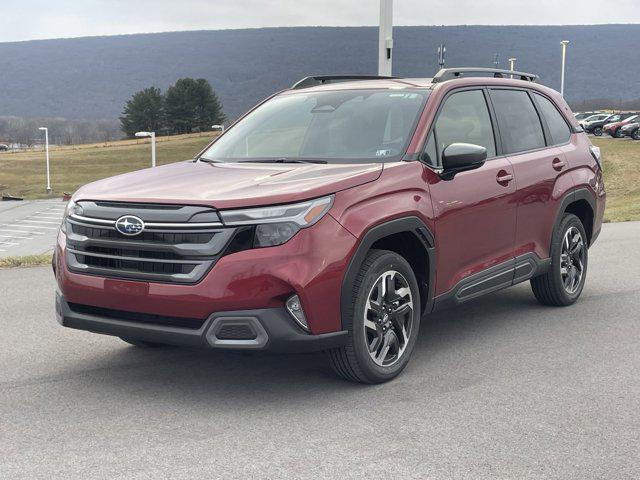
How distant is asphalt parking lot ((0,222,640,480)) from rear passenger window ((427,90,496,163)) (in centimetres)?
141

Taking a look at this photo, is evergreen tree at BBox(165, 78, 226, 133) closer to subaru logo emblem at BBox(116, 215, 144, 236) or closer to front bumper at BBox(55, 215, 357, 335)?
subaru logo emblem at BBox(116, 215, 144, 236)

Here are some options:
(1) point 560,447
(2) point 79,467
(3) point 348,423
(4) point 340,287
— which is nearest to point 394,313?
(4) point 340,287

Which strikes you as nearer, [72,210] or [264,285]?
[264,285]

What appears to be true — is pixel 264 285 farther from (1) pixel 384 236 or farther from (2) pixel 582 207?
(2) pixel 582 207

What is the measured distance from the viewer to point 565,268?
6.71 metres

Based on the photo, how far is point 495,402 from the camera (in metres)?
4.33

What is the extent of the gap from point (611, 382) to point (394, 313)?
134 cm

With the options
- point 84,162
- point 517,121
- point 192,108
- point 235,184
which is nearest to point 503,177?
point 517,121

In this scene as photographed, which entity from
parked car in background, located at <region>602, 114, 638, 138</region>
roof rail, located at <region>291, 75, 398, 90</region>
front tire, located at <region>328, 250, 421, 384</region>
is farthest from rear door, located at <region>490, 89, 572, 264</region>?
parked car in background, located at <region>602, 114, 638, 138</region>

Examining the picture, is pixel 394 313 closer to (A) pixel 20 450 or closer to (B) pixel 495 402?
(B) pixel 495 402

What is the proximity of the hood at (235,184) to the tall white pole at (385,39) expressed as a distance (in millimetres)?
8734

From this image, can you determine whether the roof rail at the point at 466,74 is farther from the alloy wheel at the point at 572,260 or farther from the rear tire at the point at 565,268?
the alloy wheel at the point at 572,260

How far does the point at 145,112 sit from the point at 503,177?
514ft

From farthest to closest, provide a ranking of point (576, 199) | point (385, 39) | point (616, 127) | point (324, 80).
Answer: point (616, 127), point (385, 39), point (576, 199), point (324, 80)
